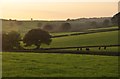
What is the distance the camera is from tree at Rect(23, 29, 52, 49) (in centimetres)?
8671

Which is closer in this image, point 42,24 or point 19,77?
point 19,77

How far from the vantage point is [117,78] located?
20.1 m

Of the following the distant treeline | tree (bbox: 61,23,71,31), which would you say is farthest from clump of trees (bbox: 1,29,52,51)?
tree (bbox: 61,23,71,31)

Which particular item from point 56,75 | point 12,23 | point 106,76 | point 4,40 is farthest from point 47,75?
point 12,23

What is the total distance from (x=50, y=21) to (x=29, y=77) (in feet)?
503

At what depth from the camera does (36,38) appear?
88188 millimetres

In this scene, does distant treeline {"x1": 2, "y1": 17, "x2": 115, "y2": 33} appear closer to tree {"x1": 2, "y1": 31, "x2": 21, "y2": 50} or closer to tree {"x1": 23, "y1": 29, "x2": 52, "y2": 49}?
tree {"x1": 2, "y1": 31, "x2": 21, "y2": 50}

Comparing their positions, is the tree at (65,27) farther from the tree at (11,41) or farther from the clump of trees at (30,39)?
the tree at (11,41)

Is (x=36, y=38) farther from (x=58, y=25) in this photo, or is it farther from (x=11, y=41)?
(x=58, y=25)

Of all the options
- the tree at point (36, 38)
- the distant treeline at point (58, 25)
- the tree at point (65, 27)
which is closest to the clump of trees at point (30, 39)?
the tree at point (36, 38)

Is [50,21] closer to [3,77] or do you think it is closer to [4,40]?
[4,40]

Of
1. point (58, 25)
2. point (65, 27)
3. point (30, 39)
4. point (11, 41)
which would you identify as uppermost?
point (58, 25)

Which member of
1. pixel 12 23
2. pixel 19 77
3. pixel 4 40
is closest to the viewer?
pixel 19 77

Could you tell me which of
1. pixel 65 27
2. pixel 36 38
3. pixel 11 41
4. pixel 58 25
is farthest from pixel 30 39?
pixel 58 25
